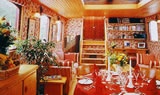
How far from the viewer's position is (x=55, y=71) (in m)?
4.50

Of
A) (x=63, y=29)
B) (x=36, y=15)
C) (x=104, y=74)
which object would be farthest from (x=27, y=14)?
(x=63, y=29)

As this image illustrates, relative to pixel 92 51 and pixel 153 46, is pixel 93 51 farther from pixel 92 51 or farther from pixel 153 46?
pixel 153 46

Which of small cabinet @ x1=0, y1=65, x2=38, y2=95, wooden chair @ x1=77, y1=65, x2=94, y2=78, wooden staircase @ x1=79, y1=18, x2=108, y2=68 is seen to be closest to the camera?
small cabinet @ x1=0, y1=65, x2=38, y2=95

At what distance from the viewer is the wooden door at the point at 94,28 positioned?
10.7 m

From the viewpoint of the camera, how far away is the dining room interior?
200 cm

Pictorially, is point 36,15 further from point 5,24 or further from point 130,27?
point 130,27

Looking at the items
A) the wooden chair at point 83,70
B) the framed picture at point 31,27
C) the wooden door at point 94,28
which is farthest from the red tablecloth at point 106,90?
the wooden door at point 94,28

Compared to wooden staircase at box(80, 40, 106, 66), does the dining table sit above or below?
below

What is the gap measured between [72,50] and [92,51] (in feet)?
3.68

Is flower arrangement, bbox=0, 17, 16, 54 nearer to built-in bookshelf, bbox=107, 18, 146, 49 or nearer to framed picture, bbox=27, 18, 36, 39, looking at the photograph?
framed picture, bbox=27, 18, 36, 39

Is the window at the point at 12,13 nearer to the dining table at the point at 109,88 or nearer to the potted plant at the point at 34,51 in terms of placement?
the potted plant at the point at 34,51

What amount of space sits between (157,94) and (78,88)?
112 centimetres

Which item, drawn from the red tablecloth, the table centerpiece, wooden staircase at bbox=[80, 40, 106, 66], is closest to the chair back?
the red tablecloth

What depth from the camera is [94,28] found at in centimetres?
1073
